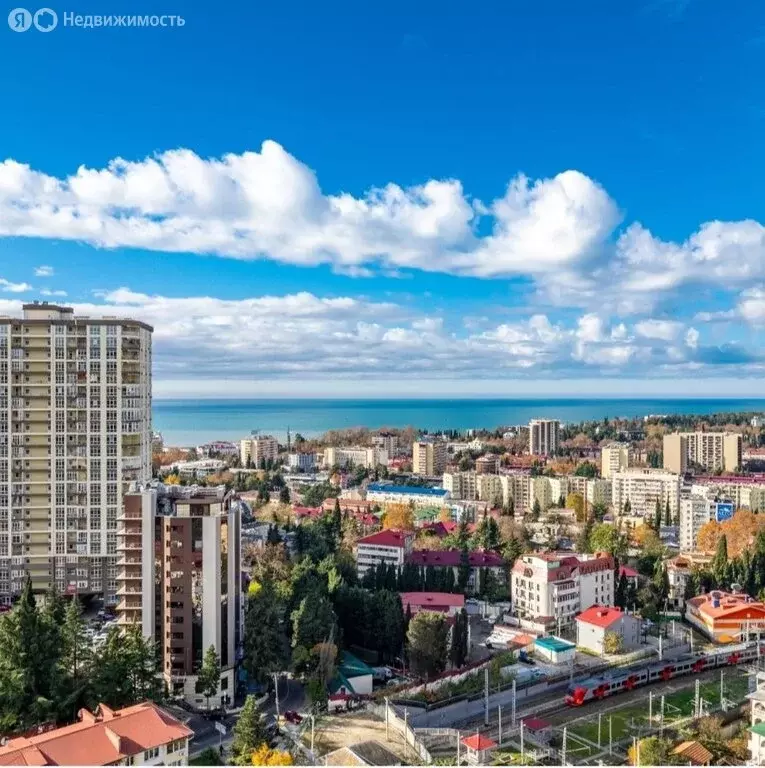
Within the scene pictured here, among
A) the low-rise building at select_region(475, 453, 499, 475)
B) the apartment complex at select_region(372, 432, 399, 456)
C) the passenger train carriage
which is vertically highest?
the apartment complex at select_region(372, 432, 399, 456)

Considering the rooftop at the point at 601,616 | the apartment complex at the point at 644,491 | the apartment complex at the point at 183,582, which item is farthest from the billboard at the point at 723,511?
the apartment complex at the point at 183,582

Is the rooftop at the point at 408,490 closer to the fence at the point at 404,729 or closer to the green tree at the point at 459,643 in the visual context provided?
the green tree at the point at 459,643

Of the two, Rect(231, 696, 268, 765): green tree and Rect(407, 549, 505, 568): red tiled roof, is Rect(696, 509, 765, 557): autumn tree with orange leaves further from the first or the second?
Rect(231, 696, 268, 765): green tree

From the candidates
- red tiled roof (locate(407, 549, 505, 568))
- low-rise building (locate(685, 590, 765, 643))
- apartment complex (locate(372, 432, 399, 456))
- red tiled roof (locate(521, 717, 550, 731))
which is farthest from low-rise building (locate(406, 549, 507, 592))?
apartment complex (locate(372, 432, 399, 456))

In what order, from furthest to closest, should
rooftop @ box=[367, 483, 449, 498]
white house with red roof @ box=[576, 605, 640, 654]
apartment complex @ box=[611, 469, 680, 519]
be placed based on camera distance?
rooftop @ box=[367, 483, 449, 498], apartment complex @ box=[611, 469, 680, 519], white house with red roof @ box=[576, 605, 640, 654]

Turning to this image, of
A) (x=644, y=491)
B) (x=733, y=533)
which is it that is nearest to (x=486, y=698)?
(x=733, y=533)

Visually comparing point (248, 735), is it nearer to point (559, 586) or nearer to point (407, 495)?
point (559, 586)

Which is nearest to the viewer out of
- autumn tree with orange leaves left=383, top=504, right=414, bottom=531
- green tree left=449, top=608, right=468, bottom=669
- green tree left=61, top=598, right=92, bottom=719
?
green tree left=61, top=598, right=92, bottom=719
